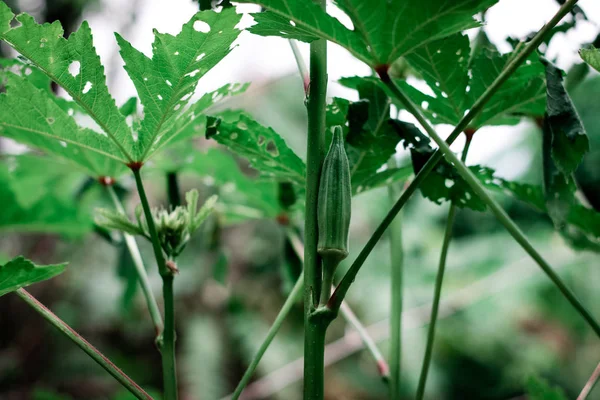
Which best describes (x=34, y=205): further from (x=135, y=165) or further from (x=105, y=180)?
(x=135, y=165)

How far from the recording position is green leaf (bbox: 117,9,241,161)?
285 mm

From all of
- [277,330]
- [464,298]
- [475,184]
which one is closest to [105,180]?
[277,330]

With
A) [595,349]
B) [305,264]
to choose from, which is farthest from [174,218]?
[595,349]

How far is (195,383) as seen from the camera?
214 centimetres

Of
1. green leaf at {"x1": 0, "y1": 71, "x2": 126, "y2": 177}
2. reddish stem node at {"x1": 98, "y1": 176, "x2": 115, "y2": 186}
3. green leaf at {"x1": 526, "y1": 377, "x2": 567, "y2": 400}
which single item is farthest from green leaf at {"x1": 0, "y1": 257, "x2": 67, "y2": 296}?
green leaf at {"x1": 526, "y1": 377, "x2": 567, "y2": 400}

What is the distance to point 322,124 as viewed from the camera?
317 mm

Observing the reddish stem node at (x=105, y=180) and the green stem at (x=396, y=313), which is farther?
the reddish stem node at (x=105, y=180)

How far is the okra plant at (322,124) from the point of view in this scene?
0.29 m

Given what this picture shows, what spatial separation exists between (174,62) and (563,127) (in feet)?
0.82

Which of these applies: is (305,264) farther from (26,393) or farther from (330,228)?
(26,393)

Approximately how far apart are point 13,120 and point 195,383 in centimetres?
201

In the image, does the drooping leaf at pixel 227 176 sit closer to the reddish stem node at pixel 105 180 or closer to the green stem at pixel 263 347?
the reddish stem node at pixel 105 180

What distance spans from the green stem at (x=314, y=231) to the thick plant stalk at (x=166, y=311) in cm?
9

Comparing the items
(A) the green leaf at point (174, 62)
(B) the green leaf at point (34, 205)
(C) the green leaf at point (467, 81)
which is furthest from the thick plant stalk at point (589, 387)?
(B) the green leaf at point (34, 205)
